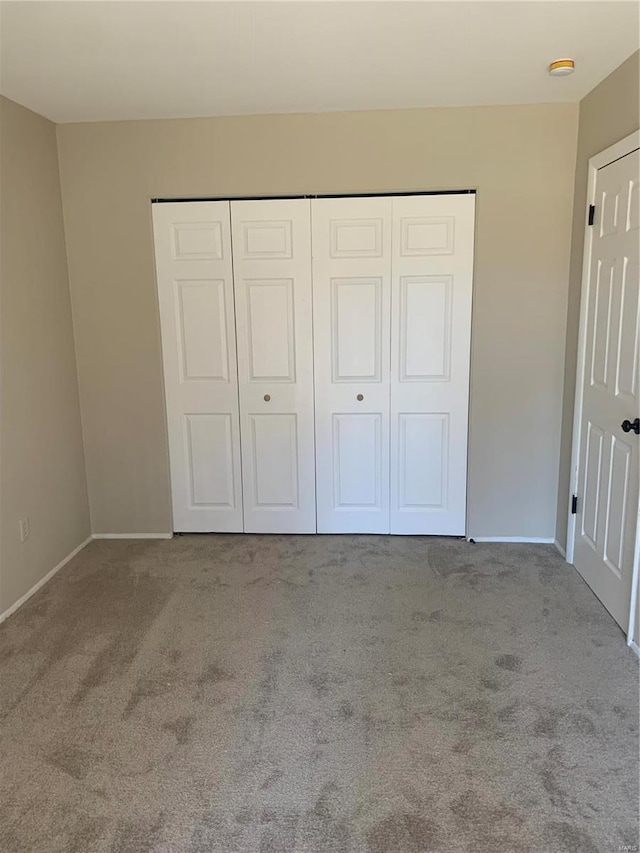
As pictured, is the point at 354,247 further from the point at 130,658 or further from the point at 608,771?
the point at 608,771

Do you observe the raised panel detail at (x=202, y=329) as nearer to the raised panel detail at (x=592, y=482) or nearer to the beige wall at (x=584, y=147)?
the beige wall at (x=584, y=147)

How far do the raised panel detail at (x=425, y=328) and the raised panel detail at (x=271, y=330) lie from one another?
665 millimetres

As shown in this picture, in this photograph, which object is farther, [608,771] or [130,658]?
[130,658]

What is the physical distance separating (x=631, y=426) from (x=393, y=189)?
1774 millimetres

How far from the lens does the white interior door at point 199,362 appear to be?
3436 millimetres

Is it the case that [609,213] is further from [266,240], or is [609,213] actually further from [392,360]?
[266,240]

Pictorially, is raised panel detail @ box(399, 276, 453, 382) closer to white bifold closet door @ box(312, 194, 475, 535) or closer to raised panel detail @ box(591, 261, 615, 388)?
white bifold closet door @ box(312, 194, 475, 535)

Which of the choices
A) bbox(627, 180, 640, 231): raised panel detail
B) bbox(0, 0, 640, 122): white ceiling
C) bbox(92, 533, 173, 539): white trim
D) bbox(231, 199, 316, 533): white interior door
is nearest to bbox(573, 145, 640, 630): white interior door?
bbox(627, 180, 640, 231): raised panel detail

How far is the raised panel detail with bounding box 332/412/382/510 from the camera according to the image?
3.60m

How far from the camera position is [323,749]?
1.97 metres

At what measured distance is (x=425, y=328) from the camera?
135 inches

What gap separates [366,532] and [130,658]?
5.48ft

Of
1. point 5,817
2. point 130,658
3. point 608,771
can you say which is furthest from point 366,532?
point 5,817

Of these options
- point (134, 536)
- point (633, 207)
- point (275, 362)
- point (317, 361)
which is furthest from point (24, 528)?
point (633, 207)
